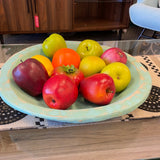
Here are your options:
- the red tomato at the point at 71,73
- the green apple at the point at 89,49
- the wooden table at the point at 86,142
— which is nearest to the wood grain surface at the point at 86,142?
the wooden table at the point at 86,142

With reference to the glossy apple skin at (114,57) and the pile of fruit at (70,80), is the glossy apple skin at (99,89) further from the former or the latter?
the glossy apple skin at (114,57)

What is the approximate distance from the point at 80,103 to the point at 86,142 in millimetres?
95

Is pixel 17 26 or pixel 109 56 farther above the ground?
pixel 109 56

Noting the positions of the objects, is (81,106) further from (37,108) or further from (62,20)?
(62,20)

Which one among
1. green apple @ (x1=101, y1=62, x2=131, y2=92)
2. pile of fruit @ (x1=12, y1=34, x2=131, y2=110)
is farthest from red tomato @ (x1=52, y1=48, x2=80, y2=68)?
green apple @ (x1=101, y1=62, x2=131, y2=92)

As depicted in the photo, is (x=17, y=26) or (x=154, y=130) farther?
(x=17, y=26)

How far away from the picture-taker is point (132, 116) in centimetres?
45

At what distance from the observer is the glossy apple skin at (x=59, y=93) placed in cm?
40

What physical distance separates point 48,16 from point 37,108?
1571 millimetres

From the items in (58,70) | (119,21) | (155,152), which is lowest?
(119,21)

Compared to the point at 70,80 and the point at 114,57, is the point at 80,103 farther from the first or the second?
the point at 114,57

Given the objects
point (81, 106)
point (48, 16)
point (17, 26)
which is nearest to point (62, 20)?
point (48, 16)

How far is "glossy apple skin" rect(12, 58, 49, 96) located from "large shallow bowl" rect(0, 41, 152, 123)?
0.02 meters

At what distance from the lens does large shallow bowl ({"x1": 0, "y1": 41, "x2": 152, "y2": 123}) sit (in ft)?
1.18
